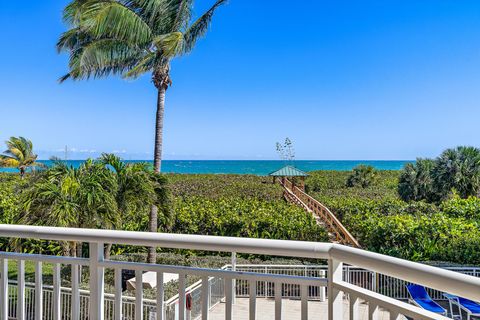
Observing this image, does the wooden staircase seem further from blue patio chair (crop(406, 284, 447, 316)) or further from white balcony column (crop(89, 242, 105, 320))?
white balcony column (crop(89, 242, 105, 320))

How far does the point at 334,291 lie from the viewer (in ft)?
4.46

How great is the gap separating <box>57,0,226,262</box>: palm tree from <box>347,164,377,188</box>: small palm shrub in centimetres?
1908

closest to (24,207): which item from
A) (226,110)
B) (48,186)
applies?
(48,186)

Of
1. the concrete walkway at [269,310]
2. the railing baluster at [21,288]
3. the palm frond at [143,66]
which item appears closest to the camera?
the railing baluster at [21,288]

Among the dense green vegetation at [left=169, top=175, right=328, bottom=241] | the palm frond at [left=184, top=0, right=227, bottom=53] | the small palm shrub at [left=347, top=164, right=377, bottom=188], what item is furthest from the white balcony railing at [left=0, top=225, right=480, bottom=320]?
the small palm shrub at [left=347, top=164, right=377, bottom=188]

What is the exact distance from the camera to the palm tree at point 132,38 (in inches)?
337

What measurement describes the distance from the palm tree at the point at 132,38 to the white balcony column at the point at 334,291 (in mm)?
7174

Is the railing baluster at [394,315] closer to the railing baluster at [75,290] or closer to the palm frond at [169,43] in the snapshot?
the railing baluster at [75,290]

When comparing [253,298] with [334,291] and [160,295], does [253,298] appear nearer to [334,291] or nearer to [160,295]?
[334,291]

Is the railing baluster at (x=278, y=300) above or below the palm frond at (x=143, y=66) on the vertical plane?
below

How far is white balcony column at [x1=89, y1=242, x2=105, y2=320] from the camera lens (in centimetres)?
168

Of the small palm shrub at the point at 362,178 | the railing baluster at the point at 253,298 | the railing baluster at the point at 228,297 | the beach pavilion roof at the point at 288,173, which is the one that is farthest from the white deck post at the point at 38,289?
the small palm shrub at the point at 362,178

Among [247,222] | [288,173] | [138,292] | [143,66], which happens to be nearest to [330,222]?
[247,222]

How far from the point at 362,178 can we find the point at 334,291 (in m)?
26.3
